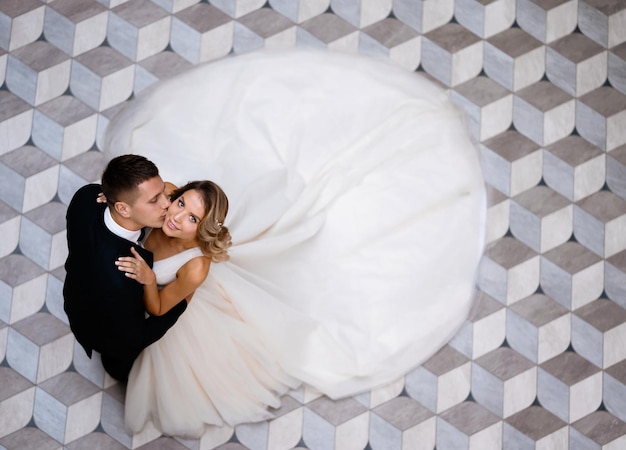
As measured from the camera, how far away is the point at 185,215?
209 cm

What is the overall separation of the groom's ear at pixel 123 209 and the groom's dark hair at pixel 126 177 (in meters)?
0.01

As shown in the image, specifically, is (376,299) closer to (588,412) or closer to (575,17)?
(588,412)

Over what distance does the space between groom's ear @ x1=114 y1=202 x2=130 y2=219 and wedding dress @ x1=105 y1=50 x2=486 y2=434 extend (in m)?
0.45

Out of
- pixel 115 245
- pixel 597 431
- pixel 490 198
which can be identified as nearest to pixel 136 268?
pixel 115 245

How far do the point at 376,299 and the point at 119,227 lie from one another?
86 centimetres

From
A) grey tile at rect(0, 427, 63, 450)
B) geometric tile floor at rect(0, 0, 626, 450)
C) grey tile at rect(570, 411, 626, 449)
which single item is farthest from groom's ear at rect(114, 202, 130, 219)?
grey tile at rect(570, 411, 626, 449)

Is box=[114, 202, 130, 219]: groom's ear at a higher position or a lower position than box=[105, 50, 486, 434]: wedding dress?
higher

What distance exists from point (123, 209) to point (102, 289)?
0.67ft

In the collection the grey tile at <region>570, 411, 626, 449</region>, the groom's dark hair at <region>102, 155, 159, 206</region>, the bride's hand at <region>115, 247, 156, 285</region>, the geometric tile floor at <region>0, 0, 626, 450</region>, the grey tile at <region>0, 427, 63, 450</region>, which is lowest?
the grey tile at <region>570, 411, 626, 449</region>

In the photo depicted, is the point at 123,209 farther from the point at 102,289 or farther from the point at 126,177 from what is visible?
the point at 102,289

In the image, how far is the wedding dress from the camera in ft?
8.06

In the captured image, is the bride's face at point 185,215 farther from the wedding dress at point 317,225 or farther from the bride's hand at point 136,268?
the wedding dress at point 317,225

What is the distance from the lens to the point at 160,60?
300cm

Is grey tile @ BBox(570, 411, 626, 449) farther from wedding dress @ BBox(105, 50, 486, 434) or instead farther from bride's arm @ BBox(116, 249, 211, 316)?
bride's arm @ BBox(116, 249, 211, 316)
